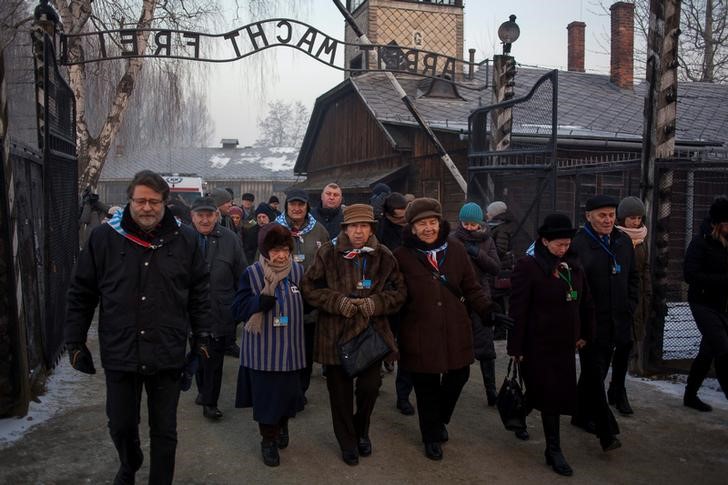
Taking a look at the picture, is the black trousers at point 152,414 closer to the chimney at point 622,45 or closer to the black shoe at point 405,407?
the black shoe at point 405,407

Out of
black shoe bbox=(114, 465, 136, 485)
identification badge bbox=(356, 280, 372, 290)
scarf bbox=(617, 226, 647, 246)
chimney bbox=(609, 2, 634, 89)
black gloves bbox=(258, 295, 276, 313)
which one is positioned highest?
chimney bbox=(609, 2, 634, 89)

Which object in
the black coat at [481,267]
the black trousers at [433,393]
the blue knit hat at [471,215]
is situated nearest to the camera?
the black trousers at [433,393]

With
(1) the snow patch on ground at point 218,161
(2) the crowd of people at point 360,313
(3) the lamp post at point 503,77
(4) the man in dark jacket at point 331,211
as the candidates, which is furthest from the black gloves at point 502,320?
(1) the snow patch on ground at point 218,161

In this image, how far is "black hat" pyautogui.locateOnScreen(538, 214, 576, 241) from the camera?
15.7ft

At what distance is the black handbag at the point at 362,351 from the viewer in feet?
15.3

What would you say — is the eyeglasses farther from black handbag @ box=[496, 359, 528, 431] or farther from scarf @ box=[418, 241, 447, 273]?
black handbag @ box=[496, 359, 528, 431]

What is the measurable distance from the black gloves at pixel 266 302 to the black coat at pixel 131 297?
2.57 ft

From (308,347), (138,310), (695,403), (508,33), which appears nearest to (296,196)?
(308,347)

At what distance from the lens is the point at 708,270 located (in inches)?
224

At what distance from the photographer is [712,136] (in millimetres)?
15844

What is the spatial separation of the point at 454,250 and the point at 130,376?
7.85ft

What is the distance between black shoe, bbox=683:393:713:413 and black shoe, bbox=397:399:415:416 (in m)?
2.55

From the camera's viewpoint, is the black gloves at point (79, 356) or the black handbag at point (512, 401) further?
the black handbag at point (512, 401)

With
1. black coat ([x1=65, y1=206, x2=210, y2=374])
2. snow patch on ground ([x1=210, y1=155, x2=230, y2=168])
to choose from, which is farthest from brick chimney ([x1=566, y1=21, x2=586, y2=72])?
snow patch on ground ([x1=210, y1=155, x2=230, y2=168])
